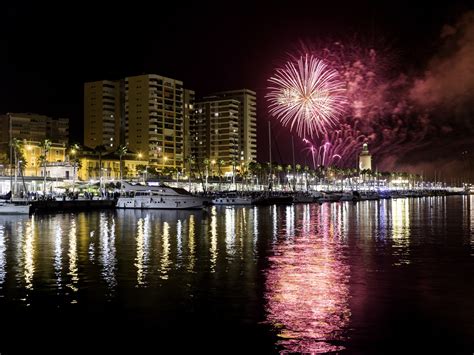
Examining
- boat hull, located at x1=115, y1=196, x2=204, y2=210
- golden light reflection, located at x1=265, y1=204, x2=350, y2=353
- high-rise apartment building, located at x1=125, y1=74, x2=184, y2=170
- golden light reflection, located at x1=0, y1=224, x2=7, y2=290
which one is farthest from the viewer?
high-rise apartment building, located at x1=125, y1=74, x2=184, y2=170

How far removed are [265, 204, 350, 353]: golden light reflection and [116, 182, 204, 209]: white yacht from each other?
4099 centimetres

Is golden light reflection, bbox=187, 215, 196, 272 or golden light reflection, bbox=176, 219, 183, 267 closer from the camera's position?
golden light reflection, bbox=187, 215, 196, 272

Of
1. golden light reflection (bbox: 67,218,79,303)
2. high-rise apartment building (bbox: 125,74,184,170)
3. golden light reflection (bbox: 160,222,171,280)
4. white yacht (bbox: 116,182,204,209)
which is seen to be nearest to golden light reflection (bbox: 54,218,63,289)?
golden light reflection (bbox: 67,218,79,303)

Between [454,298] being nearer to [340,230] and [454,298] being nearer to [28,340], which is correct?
[28,340]

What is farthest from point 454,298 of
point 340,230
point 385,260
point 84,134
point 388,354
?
point 84,134

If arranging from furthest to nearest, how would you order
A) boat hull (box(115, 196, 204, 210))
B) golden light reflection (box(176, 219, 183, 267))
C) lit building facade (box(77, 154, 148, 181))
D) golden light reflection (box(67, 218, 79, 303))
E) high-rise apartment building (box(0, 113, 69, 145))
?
high-rise apartment building (box(0, 113, 69, 145)), lit building facade (box(77, 154, 148, 181)), boat hull (box(115, 196, 204, 210)), golden light reflection (box(176, 219, 183, 267)), golden light reflection (box(67, 218, 79, 303))

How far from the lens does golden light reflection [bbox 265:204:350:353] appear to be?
40.9ft

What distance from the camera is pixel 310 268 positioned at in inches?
852

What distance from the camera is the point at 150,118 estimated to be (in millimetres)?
186125

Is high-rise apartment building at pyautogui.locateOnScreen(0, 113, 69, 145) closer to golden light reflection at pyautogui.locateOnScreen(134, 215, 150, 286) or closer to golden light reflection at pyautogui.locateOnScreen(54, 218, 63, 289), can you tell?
golden light reflection at pyautogui.locateOnScreen(134, 215, 150, 286)

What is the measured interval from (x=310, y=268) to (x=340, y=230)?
1941 cm

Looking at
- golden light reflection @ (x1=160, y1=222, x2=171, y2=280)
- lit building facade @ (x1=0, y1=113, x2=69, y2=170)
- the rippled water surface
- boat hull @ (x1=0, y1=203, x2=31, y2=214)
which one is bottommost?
the rippled water surface

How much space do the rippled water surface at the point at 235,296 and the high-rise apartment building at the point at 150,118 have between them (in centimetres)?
15556

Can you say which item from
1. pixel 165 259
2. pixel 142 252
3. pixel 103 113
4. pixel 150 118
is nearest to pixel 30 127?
pixel 103 113
